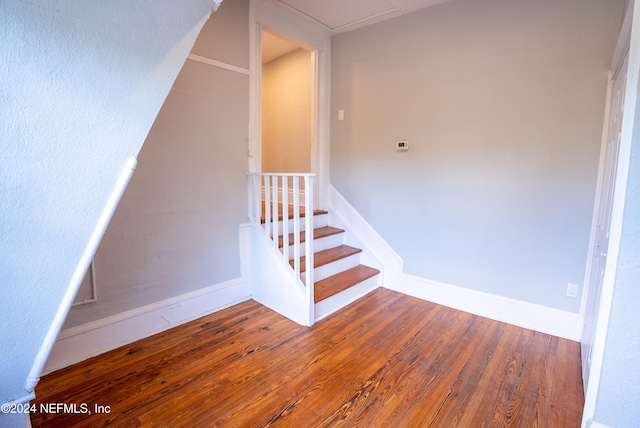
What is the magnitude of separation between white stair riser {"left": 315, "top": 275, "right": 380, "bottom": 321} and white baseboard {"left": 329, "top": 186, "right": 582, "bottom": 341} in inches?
7.7

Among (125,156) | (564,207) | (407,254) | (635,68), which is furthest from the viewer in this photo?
(407,254)

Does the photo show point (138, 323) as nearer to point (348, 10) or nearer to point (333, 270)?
point (333, 270)

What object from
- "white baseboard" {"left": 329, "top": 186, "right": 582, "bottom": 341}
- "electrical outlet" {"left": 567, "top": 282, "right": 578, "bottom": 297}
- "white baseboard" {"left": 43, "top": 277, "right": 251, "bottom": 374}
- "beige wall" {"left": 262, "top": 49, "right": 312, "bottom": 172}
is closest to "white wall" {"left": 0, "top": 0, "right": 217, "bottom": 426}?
"white baseboard" {"left": 43, "top": 277, "right": 251, "bottom": 374}

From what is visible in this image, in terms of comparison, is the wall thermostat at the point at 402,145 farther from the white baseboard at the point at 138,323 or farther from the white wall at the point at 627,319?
the white baseboard at the point at 138,323

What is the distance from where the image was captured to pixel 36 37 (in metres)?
0.78

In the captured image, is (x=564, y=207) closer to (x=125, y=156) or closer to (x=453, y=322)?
(x=453, y=322)

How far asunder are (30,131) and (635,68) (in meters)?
2.15

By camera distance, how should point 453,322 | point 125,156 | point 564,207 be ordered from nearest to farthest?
point 125,156 → point 564,207 → point 453,322

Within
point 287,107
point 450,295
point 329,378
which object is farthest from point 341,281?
point 287,107

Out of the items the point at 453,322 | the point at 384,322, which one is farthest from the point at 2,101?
the point at 453,322

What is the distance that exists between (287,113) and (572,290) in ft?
12.1

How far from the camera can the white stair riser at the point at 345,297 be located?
8.71ft

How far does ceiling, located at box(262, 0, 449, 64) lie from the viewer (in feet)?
9.23

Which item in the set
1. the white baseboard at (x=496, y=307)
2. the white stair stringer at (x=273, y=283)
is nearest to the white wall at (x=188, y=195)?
the white stair stringer at (x=273, y=283)
